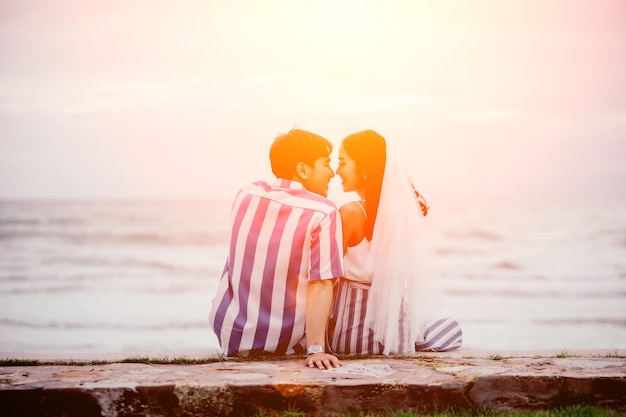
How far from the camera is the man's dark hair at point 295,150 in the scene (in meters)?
4.00

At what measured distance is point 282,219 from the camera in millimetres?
3936

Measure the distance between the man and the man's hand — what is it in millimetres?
87

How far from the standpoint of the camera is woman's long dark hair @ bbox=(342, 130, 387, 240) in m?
4.12

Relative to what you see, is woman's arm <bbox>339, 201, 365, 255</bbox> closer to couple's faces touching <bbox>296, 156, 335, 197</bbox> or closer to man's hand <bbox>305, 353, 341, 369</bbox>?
couple's faces touching <bbox>296, 156, 335, 197</bbox>

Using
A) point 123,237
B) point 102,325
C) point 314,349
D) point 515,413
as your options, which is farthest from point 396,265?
point 123,237

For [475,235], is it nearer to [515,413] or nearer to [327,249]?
[327,249]

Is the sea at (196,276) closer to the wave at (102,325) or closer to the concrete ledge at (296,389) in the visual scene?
the wave at (102,325)

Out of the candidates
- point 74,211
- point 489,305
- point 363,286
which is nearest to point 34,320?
point 489,305

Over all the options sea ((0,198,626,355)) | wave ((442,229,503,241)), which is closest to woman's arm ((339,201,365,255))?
sea ((0,198,626,355))

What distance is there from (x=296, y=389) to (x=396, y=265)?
1117mm

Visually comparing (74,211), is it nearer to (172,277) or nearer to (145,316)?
(172,277)

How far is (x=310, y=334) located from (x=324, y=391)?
52 centimetres

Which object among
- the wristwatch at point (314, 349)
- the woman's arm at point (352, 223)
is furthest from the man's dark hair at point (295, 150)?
the wristwatch at point (314, 349)

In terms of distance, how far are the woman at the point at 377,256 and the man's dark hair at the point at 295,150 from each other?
7.6 inches
